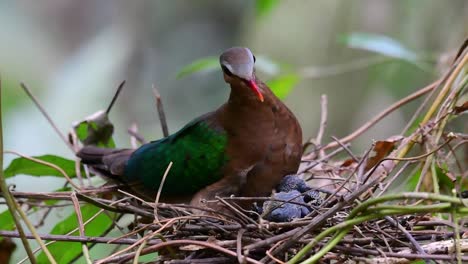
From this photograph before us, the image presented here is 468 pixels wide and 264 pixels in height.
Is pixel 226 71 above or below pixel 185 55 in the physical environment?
above

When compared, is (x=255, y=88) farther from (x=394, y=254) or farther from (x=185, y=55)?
(x=185, y=55)

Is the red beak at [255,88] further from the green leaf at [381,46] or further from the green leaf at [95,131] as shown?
the green leaf at [381,46]

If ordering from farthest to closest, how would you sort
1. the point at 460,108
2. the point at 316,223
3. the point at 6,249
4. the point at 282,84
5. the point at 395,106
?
the point at 282,84, the point at 395,106, the point at 6,249, the point at 460,108, the point at 316,223

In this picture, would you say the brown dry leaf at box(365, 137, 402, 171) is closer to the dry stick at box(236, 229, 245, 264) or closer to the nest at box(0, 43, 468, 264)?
the nest at box(0, 43, 468, 264)

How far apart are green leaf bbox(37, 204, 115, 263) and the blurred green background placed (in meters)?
1.55

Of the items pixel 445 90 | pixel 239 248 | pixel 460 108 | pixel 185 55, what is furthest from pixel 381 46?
pixel 185 55

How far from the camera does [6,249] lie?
267cm

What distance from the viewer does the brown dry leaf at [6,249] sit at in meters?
2.66

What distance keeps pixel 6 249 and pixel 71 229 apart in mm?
232

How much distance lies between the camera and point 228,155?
9.26ft

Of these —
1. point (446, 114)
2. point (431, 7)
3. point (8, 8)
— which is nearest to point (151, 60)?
point (8, 8)

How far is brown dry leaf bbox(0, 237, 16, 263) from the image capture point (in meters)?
2.66

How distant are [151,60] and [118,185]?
5.88 meters

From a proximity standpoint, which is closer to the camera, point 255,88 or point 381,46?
point 255,88
